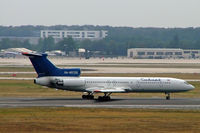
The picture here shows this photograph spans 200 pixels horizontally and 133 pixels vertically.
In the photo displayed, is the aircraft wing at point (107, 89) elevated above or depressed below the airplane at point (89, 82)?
below

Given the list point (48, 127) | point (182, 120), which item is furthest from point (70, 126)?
point (182, 120)

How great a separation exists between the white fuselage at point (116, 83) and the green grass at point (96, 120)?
10838 millimetres

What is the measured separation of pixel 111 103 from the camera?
65.4 m

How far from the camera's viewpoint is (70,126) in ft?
156

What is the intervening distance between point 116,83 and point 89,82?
3.13m

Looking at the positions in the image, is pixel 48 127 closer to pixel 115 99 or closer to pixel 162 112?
pixel 162 112

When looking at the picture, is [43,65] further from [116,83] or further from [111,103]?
[111,103]

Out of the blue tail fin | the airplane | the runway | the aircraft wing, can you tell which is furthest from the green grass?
the blue tail fin

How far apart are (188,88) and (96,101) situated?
12.2 metres

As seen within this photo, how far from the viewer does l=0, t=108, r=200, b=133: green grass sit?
46438 millimetres

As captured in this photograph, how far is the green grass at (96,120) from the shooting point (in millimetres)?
46438

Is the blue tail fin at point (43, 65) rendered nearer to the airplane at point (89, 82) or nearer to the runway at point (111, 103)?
the airplane at point (89, 82)

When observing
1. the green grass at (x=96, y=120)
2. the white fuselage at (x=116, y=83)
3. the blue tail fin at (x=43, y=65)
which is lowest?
the green grass at (x=96, y=120)

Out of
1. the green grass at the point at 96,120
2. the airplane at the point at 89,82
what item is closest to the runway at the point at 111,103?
the airplane at the point at 89,82
